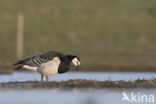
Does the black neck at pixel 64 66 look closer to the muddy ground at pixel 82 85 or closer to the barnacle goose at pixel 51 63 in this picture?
the barnacle goose at pixel 51 63

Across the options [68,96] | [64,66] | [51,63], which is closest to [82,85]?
[64,66]

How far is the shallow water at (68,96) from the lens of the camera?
46.6 ft

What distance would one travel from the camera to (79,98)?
15.0 metres

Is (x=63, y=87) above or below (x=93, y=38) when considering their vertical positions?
below

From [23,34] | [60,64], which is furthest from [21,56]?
[60,64]

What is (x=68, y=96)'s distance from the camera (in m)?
15.4

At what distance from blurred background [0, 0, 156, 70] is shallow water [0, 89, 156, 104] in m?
22.8

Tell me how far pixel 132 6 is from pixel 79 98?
141 feet

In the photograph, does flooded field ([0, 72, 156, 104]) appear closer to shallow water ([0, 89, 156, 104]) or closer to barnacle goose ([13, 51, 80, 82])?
shallow water ([0, 89, 156, 104])

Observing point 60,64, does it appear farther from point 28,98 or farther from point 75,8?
point 75,8

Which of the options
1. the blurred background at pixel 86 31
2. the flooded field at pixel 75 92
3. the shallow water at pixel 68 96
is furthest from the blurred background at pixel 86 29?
the shallow water at pixel 68 96

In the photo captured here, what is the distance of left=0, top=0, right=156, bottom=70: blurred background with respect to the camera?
44.5m

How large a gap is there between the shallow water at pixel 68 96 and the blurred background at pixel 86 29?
2275 cm

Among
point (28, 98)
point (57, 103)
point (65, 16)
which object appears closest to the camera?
point (57, 103)
